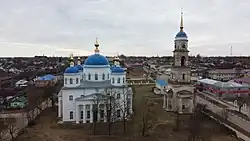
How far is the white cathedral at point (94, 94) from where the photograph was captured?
85.0ft

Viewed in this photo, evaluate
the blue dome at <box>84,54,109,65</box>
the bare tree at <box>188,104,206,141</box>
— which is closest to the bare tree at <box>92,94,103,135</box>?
the blue dome at <box>84,54,109,65</box>

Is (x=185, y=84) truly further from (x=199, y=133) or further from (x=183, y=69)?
(x=199, y=133)

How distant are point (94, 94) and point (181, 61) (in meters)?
9.73

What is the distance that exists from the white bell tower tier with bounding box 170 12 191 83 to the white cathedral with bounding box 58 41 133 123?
543 cm

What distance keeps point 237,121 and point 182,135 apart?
22.4 feet

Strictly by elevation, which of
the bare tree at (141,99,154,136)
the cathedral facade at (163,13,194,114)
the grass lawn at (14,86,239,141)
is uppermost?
the cathedral facade at (163,13,194,114)

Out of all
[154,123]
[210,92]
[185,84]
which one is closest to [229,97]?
[210,92]

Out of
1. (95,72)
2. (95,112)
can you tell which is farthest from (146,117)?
(95,72)

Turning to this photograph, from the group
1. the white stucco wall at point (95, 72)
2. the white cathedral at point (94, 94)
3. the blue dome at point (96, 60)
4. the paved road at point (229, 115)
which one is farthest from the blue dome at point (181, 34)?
the paved road at point (229, 115)

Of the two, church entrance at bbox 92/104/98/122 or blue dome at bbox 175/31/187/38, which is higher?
blue dome at bbox 175/31/187/38

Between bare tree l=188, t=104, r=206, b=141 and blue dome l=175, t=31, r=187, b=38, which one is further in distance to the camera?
blue dome l=175, t=31, r=187, b=38

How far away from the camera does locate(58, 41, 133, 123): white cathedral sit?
85.0ft

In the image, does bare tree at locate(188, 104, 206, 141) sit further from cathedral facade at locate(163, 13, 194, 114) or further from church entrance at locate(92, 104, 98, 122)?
church entrance at locate(92, 104, 98, 122)

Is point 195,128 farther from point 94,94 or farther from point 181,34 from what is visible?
point 181,34
